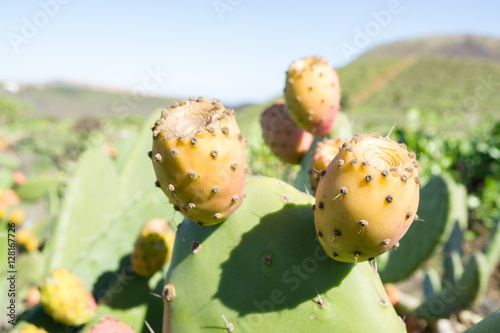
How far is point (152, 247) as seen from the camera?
125 cm

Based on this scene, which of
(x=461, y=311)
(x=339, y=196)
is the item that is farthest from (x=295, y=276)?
(x=461, y=311)

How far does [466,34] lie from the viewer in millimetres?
39500

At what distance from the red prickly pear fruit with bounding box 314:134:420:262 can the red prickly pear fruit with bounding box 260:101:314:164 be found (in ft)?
2.59

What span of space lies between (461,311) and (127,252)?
183cm

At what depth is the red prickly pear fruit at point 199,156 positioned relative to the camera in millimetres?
681

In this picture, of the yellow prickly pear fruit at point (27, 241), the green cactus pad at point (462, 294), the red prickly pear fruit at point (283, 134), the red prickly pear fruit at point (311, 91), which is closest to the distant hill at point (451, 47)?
the green cactus pad at point (462, 294)

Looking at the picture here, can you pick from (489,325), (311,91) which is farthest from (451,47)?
(489,325)

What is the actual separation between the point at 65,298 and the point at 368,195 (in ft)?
3.21

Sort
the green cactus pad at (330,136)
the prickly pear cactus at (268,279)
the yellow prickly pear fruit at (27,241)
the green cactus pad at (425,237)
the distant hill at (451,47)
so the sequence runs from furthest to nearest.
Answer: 1. the distant hill at (451,47)
2. the yellow prickly pear fruit at (27,241)
3. the green cactus pad at (425,237)
4. the green cactus pad at (330,136)
5. the prickly pear cactus at (268,279)

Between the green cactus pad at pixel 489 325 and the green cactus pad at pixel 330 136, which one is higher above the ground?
the green cactus pad at pixel 489 325

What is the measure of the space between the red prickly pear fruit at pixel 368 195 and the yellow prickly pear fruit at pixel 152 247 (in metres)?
0.71

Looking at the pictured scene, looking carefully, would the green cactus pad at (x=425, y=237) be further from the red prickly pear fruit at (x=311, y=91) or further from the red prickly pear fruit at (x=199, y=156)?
the red prickly pear fruit at (x=199, y=156)

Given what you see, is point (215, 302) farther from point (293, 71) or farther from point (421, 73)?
point (421, 73)

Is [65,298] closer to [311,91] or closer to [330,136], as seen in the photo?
[311,91]
